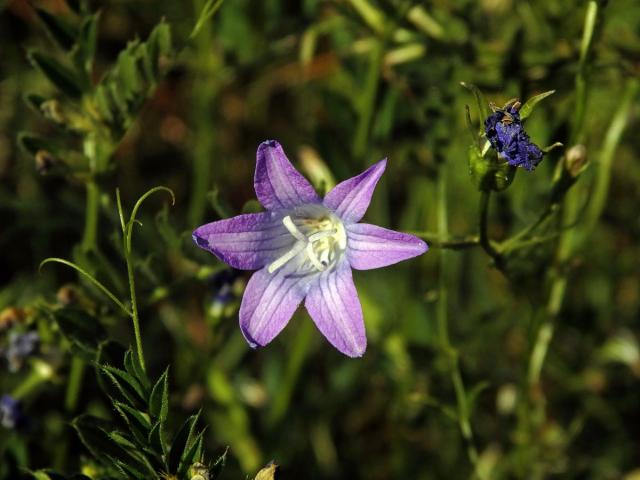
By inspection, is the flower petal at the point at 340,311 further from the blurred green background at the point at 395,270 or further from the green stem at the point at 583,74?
the green stem at the point at 583,74

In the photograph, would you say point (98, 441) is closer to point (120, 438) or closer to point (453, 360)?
point (120, 438)

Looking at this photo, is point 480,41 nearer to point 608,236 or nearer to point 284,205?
point 608,236

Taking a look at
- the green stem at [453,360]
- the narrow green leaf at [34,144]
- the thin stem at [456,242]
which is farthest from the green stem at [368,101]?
the narrow green leaf at [34,144]

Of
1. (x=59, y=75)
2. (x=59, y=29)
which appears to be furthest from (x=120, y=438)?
(x=59, y=29)

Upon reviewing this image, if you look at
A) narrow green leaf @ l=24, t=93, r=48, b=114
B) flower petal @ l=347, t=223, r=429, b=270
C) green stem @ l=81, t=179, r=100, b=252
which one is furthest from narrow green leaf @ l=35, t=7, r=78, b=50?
flower petal @ l=347, t=223, r=429, b=270

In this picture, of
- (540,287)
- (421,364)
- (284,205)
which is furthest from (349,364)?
(284,205)
